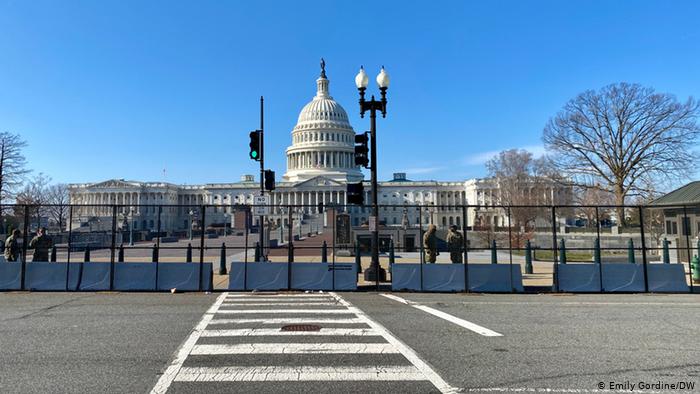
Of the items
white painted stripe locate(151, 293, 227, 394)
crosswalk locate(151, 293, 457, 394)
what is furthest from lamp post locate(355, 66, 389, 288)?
white painted stripe locate(151, 293, 227, 394)

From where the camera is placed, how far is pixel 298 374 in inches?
229

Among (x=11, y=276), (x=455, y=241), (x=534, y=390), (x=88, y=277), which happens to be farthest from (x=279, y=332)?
(x=11, y=276)

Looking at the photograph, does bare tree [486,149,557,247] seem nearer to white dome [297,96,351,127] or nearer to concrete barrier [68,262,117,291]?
concrete barrier [68,262,117,291]

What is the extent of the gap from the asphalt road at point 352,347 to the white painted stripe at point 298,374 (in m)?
0.03

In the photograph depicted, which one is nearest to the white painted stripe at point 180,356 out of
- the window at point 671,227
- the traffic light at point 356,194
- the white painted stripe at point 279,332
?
the white painted stripe at point 279,332

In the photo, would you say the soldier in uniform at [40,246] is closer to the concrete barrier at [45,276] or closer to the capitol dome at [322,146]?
the concrete barrier at [45,276]

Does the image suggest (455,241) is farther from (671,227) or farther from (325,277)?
(671,227)

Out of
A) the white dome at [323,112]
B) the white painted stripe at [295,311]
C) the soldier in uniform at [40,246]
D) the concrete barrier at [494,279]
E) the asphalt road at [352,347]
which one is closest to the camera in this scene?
the asphalt road at [352,347]

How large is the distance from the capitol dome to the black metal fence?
90640 mm

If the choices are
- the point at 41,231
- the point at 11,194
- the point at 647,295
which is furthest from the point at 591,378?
the point at 11,194

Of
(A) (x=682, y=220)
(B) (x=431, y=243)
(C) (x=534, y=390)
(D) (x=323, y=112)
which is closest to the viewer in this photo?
(C) (x=534, y=390)

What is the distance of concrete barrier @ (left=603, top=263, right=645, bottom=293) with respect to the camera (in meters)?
14.7

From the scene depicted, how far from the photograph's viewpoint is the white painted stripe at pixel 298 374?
561 centimetres

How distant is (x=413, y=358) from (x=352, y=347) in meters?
1.08
